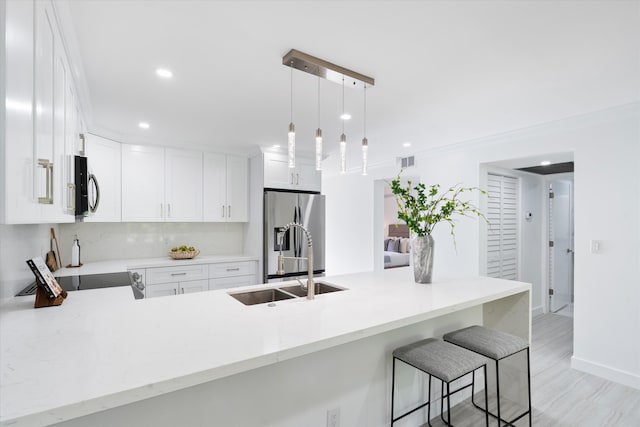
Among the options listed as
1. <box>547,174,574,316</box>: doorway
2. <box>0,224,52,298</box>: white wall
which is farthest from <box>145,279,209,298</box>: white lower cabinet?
<box>547,174,574,316</box>: doorway

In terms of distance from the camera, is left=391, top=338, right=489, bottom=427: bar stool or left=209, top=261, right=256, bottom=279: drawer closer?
left=391, top=338, right=489, bottom=427: bar stool

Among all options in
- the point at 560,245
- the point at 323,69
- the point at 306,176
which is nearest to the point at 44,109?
the point at 323,69

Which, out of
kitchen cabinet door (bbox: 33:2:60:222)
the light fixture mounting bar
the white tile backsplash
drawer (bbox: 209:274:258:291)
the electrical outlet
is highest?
the light fixture mounting bar

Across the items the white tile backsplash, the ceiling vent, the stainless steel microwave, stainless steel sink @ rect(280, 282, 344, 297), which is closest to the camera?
the stainless steel microwave

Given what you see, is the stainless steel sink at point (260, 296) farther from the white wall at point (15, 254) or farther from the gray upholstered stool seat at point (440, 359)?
the white wall at point (15, 254)

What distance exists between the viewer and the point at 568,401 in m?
2.45

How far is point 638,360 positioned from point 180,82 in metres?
4.18

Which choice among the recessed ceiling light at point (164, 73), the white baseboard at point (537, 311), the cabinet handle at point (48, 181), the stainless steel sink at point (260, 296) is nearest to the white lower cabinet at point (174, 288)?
the stainless steel sink at point (260, 296)

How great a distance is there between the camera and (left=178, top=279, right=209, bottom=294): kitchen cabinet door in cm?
375

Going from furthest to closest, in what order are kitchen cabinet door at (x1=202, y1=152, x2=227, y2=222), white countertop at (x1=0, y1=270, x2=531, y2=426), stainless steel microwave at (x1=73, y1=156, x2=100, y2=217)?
kitchen cabinet door at (x1=202, y1=152, x2=227, y2=222), stainless steel microwave at (x1=73, y1=156, x2=100, y2=217), white countertop at (x1=0, y1=270, x2=531, y2=426)

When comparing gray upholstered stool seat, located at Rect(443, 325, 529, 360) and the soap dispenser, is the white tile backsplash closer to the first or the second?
→ the soap dispenser

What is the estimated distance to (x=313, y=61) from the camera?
1877 mm

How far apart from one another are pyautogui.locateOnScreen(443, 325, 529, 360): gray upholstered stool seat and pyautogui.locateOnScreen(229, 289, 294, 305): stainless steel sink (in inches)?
43.0

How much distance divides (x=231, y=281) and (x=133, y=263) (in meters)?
1.13
